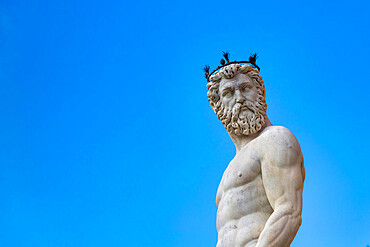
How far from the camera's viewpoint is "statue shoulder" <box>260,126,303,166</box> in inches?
281

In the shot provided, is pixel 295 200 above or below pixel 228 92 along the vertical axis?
below

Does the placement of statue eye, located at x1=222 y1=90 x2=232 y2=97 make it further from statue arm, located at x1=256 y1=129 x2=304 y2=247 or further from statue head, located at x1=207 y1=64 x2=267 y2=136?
statue arm, located at x1=256 y1=129 x2=304 y2=247

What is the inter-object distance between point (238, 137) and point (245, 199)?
1086mm

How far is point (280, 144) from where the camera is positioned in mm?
7207

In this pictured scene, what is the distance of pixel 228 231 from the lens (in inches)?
282

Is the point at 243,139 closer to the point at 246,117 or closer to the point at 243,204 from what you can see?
the point at 246,117

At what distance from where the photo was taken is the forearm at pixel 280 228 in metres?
6.66

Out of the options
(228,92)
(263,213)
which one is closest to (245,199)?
(263,213)

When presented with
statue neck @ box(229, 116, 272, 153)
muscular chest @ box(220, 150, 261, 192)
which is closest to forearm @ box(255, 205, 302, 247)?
muscular chest @ box(220, 150, 261, 192)

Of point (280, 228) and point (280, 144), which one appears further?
point (280, 144)

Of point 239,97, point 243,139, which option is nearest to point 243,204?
point 243,139

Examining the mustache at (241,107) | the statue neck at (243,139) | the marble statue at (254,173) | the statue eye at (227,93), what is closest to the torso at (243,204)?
the marble statue at (254,173)

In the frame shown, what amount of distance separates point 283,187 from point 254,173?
452mm

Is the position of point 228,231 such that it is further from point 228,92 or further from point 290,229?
point 228,92
